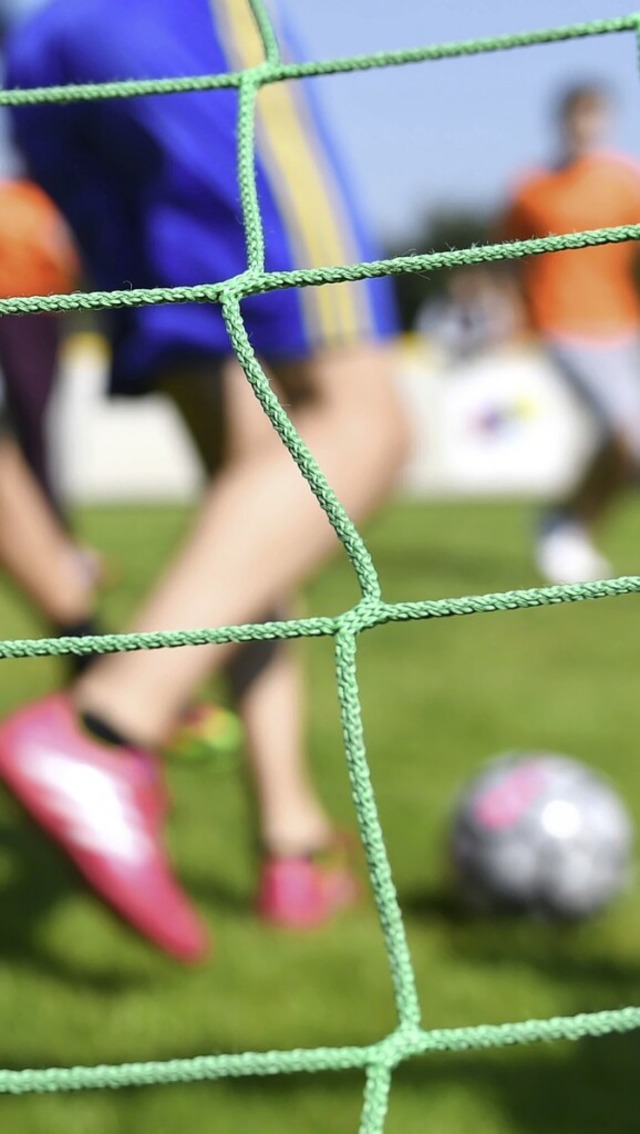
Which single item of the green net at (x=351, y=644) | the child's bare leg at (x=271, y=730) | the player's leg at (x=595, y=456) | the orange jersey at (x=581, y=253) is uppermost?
the orange jersey at (x=581, y=253)

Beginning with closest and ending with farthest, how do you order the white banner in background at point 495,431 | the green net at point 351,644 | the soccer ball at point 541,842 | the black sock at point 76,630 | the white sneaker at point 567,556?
the green net at point 351,644 → the soccer ball at point 541,842 → the black sock at point 76,630 → the white sneaker at point 567,556 → the white banner in background at point 495,431

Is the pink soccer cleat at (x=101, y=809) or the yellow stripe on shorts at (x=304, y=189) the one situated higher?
→ the yellow stripe on shorts at (x=304, y=189)

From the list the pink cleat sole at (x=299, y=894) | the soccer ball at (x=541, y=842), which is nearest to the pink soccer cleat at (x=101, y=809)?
the pink cleat sole at (x=299, y=894)

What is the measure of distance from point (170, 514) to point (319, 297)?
20.4ft

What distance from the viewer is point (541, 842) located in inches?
73.9

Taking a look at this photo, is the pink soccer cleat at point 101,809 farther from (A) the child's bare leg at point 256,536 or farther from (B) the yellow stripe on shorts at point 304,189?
(B) the yellow stripe on shorts at point 304,189

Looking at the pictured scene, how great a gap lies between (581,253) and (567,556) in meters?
1.17

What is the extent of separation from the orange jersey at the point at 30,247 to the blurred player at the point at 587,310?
90.2 inches

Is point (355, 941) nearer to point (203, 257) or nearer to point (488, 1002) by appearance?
point (488, 1002)

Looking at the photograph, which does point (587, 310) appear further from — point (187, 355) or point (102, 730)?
point (102, 730)

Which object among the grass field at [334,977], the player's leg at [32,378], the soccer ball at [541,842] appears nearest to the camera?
the grass field at [334,977]

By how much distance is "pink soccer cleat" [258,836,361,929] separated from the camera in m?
1.83

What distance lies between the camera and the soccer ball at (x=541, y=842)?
1.82 metres

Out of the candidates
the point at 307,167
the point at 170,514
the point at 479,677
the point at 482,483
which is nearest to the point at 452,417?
the point at 482,483
